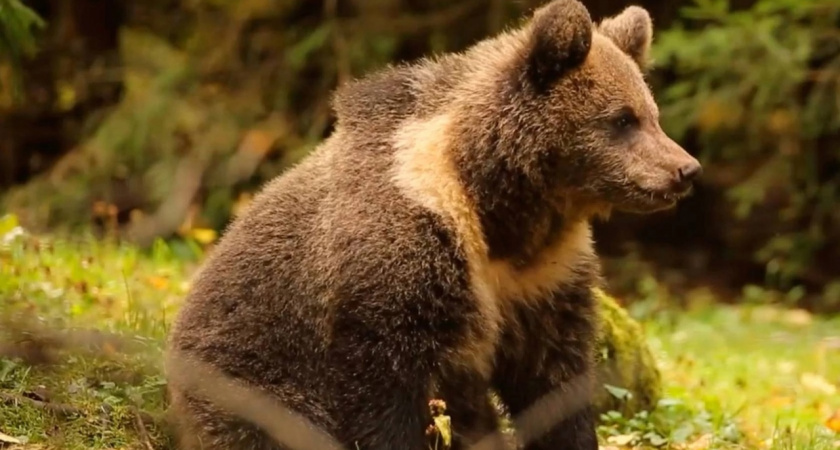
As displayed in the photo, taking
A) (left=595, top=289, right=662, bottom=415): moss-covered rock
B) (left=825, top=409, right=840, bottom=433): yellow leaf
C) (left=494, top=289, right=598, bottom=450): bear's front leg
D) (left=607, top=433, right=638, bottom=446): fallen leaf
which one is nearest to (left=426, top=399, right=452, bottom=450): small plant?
(left=494, top=289, right=598, bottom=450): bear's front leg

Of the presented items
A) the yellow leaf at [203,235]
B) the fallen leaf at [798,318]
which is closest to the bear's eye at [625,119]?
the yellow leaf at [203,235]

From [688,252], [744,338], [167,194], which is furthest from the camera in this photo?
[688,252]

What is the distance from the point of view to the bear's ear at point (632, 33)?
Answer: 5.48 m

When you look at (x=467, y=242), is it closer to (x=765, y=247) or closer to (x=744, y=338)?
(x=744, y=338)

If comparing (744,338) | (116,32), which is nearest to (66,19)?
(116,32)

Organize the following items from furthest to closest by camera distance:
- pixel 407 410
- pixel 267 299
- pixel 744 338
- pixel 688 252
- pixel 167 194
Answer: pixel 688 252, pixel 167 194, pixel 744 338, pixel 267 299, pixel 407 410

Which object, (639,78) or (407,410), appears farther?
(639,78)

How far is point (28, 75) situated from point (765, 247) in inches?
326

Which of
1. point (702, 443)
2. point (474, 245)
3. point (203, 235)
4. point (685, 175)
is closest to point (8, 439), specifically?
point (474, 245)

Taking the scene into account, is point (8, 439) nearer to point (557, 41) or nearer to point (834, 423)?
point (557, 41)

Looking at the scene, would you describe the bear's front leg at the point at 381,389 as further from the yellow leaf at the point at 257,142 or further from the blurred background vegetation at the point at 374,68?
→ the yellow leaf at the point at 257,142

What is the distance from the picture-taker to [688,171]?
510 centimetres

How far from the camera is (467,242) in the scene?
493cm

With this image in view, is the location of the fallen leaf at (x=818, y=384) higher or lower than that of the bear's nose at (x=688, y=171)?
lower
